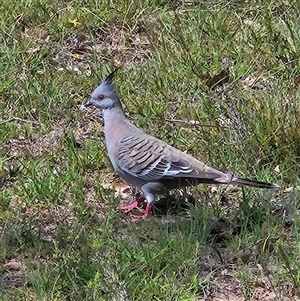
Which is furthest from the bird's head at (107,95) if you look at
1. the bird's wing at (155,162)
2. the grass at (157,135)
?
the grass at (157,135)

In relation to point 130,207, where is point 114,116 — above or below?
above

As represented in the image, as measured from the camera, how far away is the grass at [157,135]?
3.86 m

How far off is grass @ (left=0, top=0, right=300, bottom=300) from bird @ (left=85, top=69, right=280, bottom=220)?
12 centimetres

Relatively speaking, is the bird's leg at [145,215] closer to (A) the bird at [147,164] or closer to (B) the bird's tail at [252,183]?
(A) the bird at [147,164]

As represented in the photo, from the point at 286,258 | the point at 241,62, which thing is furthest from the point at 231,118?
the point at 286,258

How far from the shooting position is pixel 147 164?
4.59 metres

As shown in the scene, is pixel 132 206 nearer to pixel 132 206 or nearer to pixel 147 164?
pixel 132 206

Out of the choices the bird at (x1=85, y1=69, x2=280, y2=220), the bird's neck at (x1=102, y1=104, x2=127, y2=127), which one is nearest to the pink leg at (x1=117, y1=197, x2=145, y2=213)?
the bird at (x1=85, y1=69, x2=280, y2=220)

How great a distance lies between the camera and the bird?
4469mm

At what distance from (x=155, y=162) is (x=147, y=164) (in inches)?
1.8

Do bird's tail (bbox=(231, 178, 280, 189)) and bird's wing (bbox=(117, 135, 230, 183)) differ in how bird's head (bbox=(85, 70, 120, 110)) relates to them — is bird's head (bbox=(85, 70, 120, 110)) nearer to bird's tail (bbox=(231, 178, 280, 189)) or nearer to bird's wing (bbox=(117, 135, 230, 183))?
bird's wing (bbox=(117, 135, 230, 183))

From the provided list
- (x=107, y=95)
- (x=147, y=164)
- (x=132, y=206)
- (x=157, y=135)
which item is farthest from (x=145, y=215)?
(x=157, y=135)

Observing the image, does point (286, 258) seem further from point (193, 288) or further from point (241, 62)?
point (241, 62)

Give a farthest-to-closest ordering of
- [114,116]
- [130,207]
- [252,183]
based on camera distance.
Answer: [114,116] < [130,207] < [252,183]
